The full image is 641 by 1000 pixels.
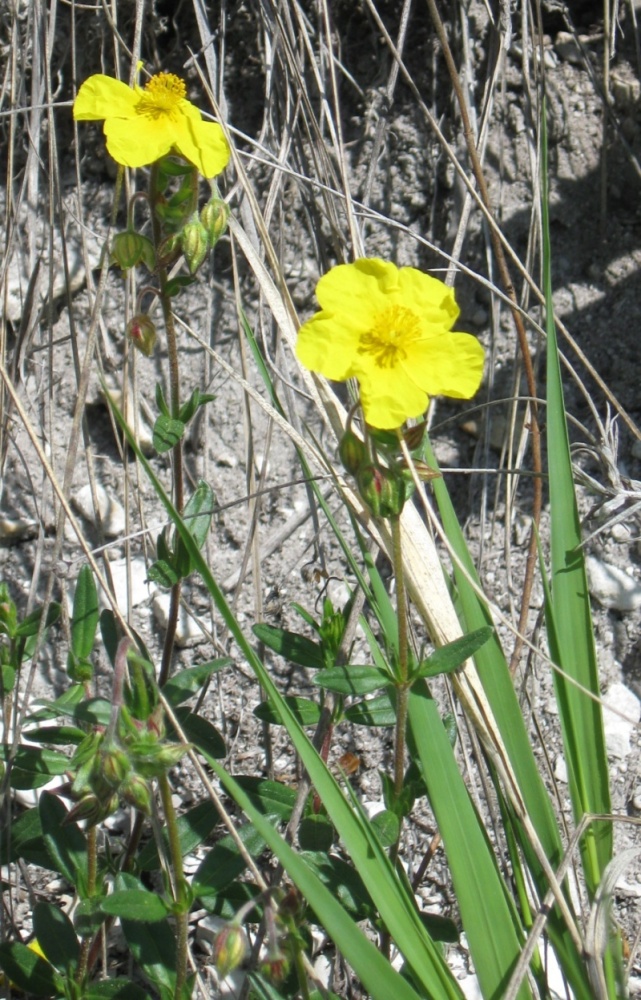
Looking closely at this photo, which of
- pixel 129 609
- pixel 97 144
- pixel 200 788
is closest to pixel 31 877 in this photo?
pixel 200 788

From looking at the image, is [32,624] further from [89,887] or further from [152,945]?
[152,945]

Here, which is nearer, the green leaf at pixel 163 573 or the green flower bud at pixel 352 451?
the green flower bud at pixel 352 451

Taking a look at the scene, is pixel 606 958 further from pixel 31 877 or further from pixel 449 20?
pixel 449 20

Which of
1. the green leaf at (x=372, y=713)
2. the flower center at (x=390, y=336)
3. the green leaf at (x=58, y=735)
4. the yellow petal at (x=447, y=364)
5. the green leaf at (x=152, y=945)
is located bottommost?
the green leaf at (x=152, y=945)

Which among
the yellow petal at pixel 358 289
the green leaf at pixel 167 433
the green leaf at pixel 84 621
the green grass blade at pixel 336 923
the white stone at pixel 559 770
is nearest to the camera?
the green grass blade at pixel 336 923

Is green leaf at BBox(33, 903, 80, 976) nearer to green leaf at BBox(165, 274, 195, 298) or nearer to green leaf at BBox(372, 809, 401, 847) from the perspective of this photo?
green leaf at BBox(372, 809, 401, 847)

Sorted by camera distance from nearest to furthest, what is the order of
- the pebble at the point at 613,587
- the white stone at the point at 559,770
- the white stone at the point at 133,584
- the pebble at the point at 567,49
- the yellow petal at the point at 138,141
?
the yellow petal at the point at 138,141
the white stone at the point at 559,770
the pebble at the point at 613,587
the white stone at the point at 133,584
the pebble at the point at 567,49

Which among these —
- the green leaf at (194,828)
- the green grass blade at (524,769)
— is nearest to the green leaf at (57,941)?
the green leaf at (194,828)

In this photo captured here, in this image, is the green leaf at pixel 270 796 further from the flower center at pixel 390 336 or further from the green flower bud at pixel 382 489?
the flower center at pixel 390 336
